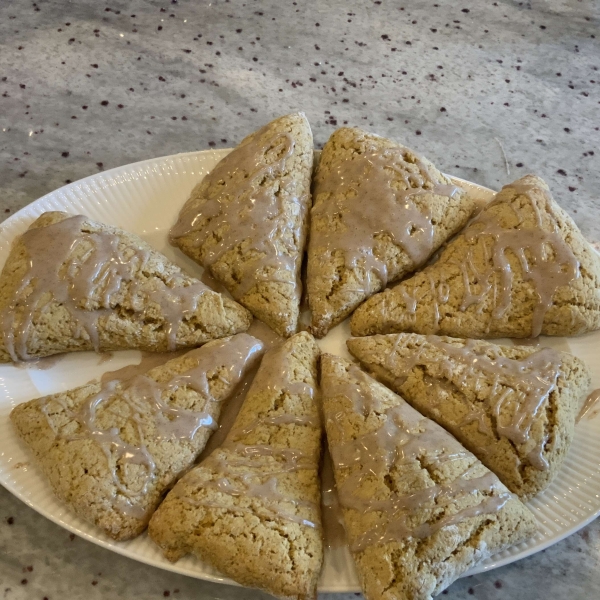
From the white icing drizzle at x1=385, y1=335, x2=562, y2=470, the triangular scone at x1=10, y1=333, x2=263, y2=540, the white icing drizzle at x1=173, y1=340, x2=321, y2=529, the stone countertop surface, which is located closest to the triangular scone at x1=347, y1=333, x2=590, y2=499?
the white icing drizzle at x1=385, y1=335, x2=562, y2=470

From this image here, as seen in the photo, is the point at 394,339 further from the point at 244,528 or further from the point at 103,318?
the point at 103,318

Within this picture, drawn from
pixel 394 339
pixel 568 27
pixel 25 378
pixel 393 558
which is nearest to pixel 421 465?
pixel 393 558

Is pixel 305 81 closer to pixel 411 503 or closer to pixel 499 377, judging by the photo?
pixel 499 377

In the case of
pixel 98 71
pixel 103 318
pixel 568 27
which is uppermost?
pixel 568 27

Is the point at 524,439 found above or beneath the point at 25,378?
above

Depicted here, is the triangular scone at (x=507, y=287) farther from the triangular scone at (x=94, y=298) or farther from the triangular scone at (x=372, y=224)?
the triangular scone at (x=94, y=298)

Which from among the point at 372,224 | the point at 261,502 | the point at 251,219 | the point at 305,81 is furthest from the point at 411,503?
the point at 305,81
